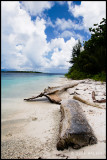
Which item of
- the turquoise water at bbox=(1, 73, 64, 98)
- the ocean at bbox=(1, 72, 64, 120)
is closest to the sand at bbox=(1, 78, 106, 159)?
the ocean at bbox=(1, 72, 64, 120)

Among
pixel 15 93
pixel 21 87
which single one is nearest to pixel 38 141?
pixel 15 93

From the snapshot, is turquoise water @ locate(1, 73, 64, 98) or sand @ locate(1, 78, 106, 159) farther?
turquoise water @ locate(1, 73, 64, 98)

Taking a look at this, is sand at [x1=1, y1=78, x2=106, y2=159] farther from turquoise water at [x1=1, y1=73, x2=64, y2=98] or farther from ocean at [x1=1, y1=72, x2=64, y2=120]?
turquoise water at [x1=1, y1=73, x2=64, y2=98]

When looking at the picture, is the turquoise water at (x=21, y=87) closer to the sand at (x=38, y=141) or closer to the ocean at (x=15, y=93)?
the ocean at (x=15, y=93)

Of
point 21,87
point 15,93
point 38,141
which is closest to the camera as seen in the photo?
point 38,141

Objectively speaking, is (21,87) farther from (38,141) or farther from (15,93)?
(38,141)

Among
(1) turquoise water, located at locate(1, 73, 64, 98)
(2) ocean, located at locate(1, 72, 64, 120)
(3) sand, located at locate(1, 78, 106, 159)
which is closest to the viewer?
(3) sand, located at locate(1, 78, 106, 159)

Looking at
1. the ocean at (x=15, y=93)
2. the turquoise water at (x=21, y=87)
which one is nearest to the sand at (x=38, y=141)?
the ocean at (x=15, y=93)

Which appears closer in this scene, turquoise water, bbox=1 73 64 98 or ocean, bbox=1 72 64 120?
ocean, bbox=1 72 64 120

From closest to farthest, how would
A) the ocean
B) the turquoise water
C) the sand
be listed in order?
the sand < the ocean < the turquoise water

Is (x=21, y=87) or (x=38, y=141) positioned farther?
(x=21, y=87)

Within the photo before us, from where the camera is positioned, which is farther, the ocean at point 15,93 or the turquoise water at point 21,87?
the turquoise water at point 21,87

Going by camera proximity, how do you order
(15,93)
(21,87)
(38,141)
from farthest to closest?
(21,87), (15,93), (38,141)

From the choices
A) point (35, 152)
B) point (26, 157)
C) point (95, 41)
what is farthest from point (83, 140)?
point (95, 41)
